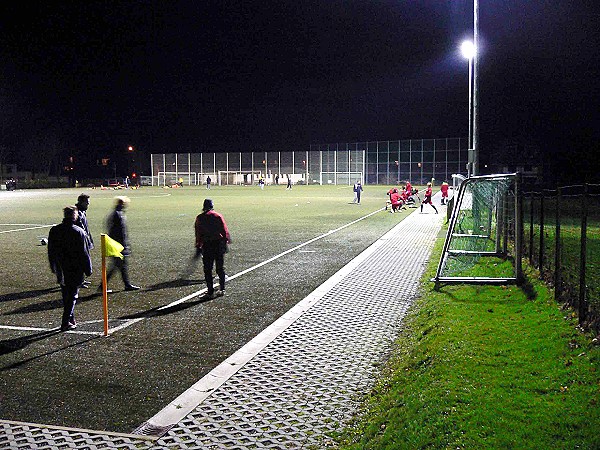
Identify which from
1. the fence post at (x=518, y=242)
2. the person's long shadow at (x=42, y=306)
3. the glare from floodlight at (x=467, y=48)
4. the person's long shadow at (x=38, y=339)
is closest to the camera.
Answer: the person's long shadow at (x=38, y=339)

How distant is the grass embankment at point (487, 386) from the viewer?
4.63 metres

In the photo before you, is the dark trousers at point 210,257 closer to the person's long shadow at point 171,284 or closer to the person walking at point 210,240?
the person walking at point 210,240

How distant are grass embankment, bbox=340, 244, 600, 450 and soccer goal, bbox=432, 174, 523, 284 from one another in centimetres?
242

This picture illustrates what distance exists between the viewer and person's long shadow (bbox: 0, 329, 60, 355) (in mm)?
7480

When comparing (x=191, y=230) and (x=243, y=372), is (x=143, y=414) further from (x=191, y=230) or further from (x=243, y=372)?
(x=191, y=230)

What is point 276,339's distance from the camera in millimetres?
7777

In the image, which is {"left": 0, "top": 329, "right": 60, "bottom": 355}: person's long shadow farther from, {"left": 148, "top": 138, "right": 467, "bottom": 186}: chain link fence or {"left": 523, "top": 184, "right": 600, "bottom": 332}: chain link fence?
{"left": 148, "top": 138, "right": 467, "bottom": 186}: chain link fence

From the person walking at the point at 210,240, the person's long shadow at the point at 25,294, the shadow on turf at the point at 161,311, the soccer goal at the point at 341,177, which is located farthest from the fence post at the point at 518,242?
the soccer goal at the point at 341,177

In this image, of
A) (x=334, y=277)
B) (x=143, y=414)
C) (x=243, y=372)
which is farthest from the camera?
(x=334, y=277)

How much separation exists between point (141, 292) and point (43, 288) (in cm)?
205

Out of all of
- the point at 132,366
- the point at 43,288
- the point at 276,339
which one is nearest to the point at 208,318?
the point at 276,339

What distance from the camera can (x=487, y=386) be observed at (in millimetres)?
5648

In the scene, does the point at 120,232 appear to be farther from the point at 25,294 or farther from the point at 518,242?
the point at 518,242

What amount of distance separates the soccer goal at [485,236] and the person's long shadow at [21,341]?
21.8 ft
